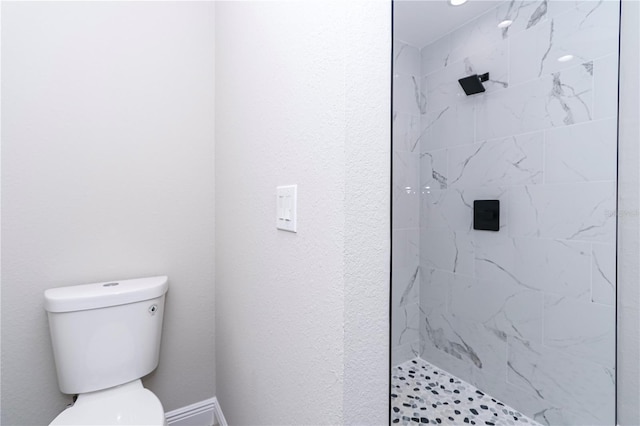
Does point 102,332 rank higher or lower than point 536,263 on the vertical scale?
lower

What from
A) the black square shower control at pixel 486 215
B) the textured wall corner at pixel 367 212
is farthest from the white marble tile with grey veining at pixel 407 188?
the textured wall corner at pixel 367 212

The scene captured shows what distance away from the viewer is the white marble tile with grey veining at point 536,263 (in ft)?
3.34

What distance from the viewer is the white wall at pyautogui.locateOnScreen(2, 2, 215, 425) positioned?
1126 millimetres

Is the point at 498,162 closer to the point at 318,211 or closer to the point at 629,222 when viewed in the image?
the point at 629,222

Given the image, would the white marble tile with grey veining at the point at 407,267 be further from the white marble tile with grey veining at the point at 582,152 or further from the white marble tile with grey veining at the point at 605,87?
the white marble tile with grey veining at the point at 605,87

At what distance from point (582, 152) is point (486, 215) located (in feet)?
1.18

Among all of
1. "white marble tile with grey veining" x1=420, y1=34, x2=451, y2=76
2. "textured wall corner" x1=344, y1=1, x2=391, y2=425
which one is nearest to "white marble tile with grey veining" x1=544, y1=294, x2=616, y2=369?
"textured wall corner" x1=344, y1=1, x2=391, y2=425

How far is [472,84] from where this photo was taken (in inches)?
47.7

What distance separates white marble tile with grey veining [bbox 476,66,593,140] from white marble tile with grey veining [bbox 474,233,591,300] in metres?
0.42

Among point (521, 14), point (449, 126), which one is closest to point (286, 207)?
point (449, 126)

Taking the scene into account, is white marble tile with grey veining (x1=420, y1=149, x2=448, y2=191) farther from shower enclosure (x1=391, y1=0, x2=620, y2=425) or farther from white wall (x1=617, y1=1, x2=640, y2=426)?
white wall (x1=617, y1=1, x2=640, y2=426)

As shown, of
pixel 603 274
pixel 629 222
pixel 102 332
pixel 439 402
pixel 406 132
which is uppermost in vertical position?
pixel 406 132

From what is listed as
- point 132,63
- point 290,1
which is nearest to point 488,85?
point 290,1

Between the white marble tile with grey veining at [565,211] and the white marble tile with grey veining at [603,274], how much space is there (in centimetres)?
4
